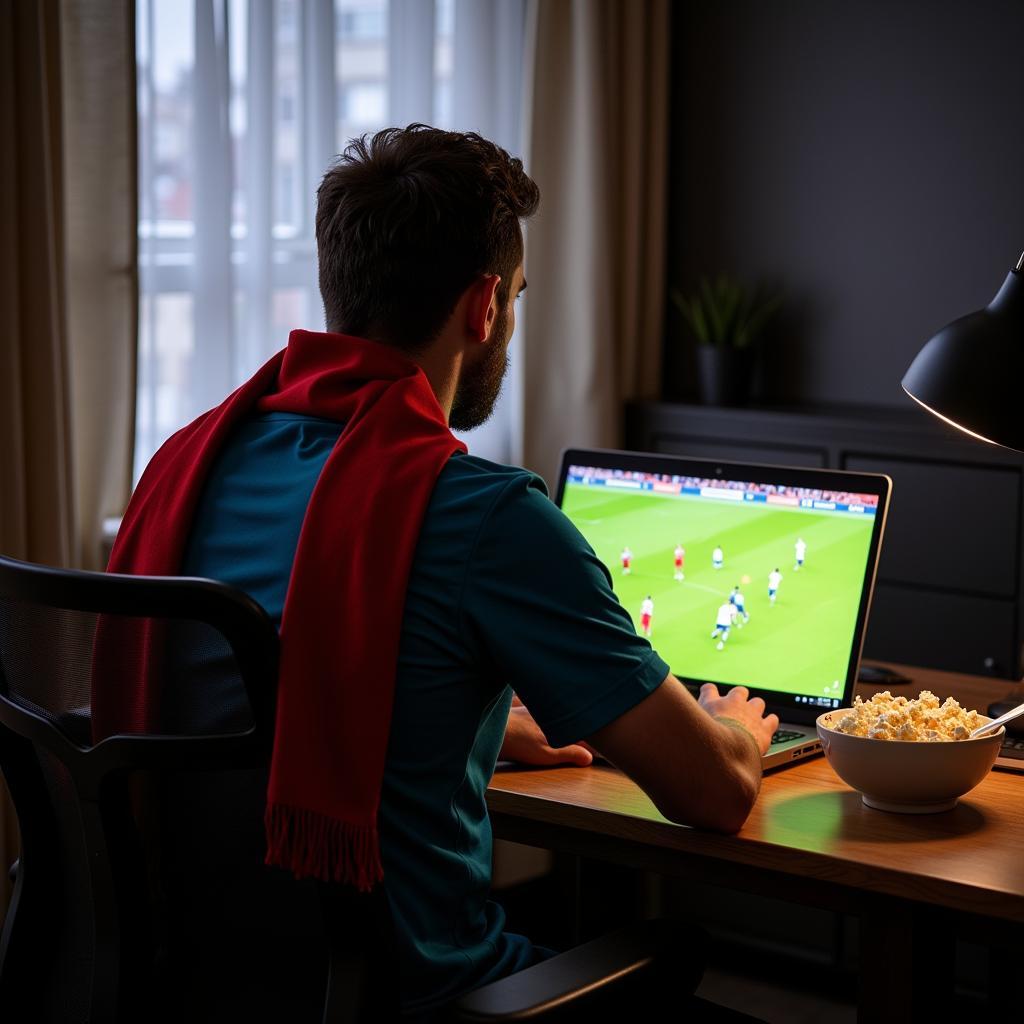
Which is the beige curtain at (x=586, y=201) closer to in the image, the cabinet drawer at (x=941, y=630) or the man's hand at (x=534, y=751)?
the cabinet drawer at (x=941, y=630)

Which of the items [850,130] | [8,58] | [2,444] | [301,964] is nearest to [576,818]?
[301,964]

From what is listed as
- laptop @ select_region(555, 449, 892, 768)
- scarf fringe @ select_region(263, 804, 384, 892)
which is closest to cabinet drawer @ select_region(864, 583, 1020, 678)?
laptop @ select_region(555, 449, 892, 768)

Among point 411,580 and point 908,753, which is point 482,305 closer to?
point 411,580

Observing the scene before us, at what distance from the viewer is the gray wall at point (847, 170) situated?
3.58m

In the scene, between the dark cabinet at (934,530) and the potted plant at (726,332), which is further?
the potted plant at (726,332)

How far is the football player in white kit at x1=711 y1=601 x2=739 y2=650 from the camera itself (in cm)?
208

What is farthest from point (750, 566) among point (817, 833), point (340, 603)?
point (340, 603)

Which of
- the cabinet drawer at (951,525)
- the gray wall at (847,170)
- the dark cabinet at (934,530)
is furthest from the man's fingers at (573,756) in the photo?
the gray wall at (847,170)

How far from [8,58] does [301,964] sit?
1.71 meters

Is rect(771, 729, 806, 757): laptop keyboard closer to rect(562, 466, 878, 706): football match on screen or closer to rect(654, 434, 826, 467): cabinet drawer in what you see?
rect(562, 466, 878, 706): football match on screen

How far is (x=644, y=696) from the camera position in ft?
4.59

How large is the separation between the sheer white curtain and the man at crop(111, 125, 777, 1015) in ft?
4.53

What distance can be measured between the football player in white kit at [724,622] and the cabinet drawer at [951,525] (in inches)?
53.8

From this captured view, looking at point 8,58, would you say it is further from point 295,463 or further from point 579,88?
point 579,88
